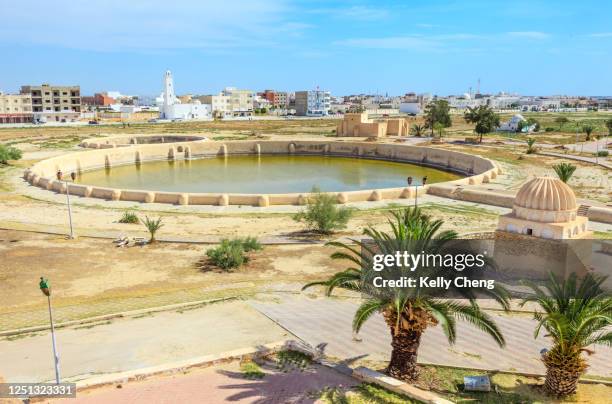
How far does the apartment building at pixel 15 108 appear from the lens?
3492 inches

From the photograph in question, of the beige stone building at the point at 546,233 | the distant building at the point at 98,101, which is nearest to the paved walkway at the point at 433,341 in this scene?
the beige stone building at the point at 546,233

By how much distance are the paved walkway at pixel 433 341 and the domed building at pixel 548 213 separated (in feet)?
7.90

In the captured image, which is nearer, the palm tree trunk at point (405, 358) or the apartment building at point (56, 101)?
the palm tree trunk at point (405, 358)

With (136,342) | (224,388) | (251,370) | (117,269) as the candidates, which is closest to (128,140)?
(117,269)

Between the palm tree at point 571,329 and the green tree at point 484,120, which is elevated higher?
the green tree at point 484,120

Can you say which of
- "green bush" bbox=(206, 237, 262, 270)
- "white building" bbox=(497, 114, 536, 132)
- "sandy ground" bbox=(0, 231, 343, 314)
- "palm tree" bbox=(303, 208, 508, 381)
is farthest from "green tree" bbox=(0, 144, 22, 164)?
"white building" bbox=(497, 114, 536, 132)

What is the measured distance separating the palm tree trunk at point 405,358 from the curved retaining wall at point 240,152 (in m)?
17.1

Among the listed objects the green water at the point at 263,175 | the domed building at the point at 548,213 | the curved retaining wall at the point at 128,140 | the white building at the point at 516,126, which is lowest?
the green water at the point at 263,175

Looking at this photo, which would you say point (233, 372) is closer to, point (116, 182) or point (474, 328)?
point (474, 328)

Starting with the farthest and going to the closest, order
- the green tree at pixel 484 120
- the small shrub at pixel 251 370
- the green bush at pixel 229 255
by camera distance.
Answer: the green tree at pixel 484 120 → the green bush at pixel 229 255 → the small shrub at pixel 251 370

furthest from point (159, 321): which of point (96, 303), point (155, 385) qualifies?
point (155, 385)

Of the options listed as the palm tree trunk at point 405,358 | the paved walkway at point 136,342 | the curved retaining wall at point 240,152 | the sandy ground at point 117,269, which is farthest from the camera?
the curved retaining wall at point 240,152

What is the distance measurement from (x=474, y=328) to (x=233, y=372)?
5.40 meters

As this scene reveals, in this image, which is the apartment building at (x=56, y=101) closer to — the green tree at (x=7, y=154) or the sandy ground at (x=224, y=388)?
the green tree at (x=7, y=154)
